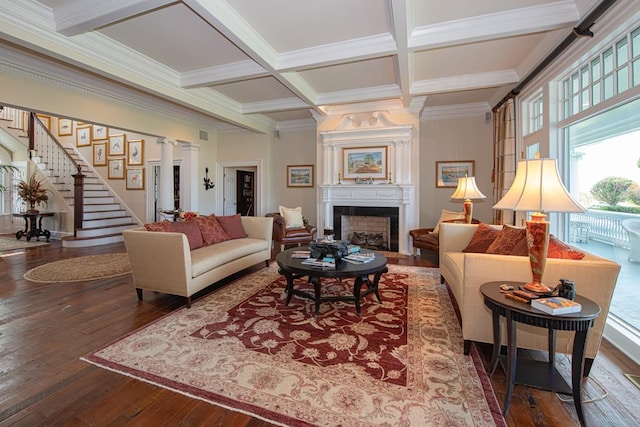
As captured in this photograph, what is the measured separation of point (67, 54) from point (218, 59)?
1.58 metres

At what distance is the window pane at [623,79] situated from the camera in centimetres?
231

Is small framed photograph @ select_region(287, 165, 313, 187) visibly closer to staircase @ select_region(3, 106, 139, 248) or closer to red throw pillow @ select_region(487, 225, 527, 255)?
staircase @ select_region(3, 106, 139, 248)

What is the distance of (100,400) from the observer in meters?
1.61

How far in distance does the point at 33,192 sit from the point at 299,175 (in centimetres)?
615

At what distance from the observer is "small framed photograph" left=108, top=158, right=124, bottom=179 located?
7.95 meters

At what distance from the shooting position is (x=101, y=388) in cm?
171

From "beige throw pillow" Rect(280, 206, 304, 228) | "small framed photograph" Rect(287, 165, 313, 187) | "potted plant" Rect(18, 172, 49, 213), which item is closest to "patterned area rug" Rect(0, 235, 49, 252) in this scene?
"potted plant" Rect(18, 172, 49, 213)

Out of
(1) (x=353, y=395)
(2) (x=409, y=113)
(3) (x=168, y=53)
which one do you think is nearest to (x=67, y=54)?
(3) (x=168, y=53)

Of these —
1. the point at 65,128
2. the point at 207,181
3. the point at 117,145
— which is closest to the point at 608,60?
the point at 207,181

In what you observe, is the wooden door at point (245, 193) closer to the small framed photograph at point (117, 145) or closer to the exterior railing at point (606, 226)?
the small framed photograph at point (117, 145)

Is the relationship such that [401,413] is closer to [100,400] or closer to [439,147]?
[100,400]

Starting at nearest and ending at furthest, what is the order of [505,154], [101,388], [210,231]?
[101,388], [210,231], [505,154]

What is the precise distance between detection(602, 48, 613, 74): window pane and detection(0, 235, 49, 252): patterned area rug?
358 inches

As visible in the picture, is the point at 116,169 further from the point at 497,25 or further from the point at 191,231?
the point at 497,25
